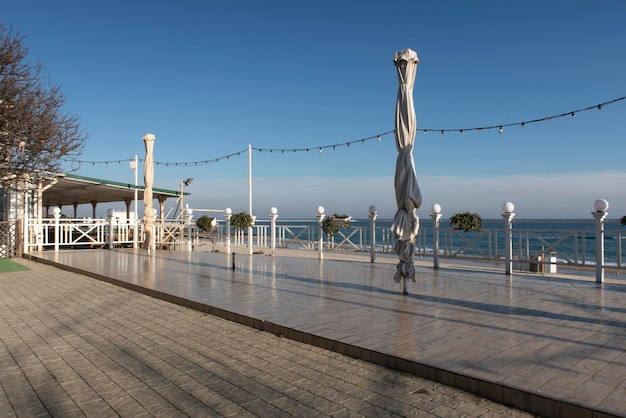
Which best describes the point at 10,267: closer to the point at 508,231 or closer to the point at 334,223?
the point at 334,223

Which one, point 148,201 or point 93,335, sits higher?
point 148,201

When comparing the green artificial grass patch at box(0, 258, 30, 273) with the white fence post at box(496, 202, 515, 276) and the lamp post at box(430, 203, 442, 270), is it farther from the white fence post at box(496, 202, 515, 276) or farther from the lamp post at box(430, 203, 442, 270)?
the white fence post at box(496, 202, 515, 276)

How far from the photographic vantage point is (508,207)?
323 inches

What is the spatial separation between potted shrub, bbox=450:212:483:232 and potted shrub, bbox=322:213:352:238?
3.92 metres

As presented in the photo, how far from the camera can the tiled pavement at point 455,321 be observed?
112 inches

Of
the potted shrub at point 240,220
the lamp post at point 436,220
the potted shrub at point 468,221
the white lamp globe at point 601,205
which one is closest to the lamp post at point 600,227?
the white lamp globe at point 601,205

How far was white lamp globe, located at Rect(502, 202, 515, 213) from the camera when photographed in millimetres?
8164

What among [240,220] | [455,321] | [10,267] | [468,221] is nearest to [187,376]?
[455,321]

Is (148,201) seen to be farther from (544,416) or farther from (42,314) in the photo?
(544,416)

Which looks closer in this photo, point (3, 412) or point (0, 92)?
point (3, 412)

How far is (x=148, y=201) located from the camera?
13891mm

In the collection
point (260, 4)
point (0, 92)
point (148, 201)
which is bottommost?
point (148, 201)

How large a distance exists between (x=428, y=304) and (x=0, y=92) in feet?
33.7

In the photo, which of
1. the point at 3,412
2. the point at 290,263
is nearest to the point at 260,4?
the point at 290,263
